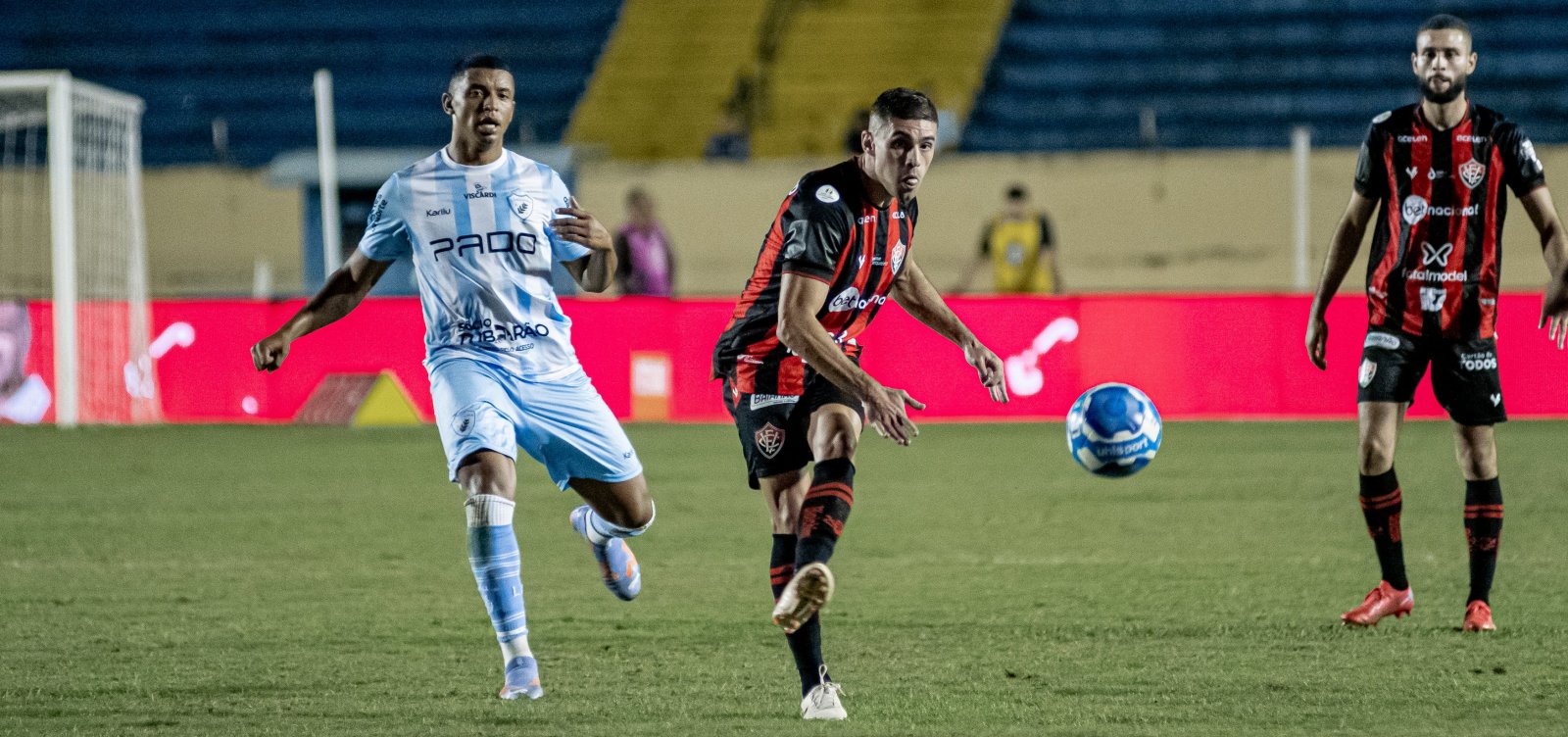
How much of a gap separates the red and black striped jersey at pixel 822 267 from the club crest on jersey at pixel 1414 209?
203 cm

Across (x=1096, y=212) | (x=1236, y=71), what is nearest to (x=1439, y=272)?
(x=1096, y=212)

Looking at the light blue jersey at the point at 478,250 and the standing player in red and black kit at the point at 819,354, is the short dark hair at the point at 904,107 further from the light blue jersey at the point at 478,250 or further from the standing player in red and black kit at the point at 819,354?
the light blue jersey at the point at 478,250

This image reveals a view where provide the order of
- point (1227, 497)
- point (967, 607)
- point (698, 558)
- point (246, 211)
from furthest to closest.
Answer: point (246, 211)
point (1227, 497)
point (698, 558)
point (967, 607)

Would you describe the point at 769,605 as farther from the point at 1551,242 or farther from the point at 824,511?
the point at 1551,242

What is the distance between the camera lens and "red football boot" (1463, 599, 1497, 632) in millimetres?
6602

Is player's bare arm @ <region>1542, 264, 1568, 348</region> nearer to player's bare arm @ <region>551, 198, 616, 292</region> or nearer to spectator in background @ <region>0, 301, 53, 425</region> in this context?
player's bare arm @ <region>551, 198, 616, 292</region>

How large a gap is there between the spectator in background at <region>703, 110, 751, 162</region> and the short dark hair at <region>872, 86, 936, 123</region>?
17.3 m

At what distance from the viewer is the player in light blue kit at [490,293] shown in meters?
5.89

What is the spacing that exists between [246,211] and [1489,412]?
1857 centimetres

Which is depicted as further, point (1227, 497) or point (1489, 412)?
point (1227, 497)

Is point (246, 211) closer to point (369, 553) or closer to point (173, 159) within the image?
point (173, 159)

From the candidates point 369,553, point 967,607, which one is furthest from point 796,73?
point 967,607

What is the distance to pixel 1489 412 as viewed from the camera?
22.2ft

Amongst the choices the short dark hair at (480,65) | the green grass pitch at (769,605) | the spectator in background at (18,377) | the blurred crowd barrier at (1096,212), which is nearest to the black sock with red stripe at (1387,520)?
the green grass pitch at (769,605)
